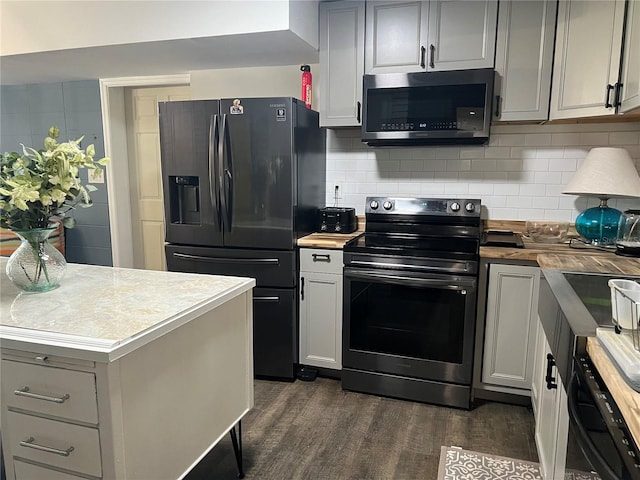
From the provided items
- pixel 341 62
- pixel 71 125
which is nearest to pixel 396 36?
pixel 341 62

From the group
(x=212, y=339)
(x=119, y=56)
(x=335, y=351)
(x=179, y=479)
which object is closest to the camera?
(x=179, y=479)

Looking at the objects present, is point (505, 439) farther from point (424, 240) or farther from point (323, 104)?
point (323, 104)

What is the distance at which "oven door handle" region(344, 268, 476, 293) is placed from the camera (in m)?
2.43

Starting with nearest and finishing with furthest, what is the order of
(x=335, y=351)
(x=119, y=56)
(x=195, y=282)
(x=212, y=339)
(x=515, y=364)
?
(x=212, y=339), (x=195, y=282), (x=515, y=364), (x=335, y=351), (x=119, y=56)

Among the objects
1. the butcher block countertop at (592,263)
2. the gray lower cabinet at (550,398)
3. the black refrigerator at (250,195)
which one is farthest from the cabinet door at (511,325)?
the black refrigerator at (250,195)

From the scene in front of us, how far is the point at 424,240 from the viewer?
9.49 feet

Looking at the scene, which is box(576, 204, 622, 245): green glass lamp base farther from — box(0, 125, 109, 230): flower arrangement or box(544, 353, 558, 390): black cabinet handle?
box(0, 125, 109, 230): flower arrangement

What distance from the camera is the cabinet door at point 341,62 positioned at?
281 centimetres

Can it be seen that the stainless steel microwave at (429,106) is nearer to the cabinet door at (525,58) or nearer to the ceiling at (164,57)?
the cabinet door at (525,58)

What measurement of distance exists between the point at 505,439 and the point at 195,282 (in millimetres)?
1706

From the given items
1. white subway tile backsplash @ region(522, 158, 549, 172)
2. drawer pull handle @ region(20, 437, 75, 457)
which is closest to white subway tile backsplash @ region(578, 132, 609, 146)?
white subway tile backsplash @ region(522, 158, 549, 172)

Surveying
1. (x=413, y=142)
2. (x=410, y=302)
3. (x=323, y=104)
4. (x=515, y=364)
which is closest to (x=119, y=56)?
(x=323, y=104)

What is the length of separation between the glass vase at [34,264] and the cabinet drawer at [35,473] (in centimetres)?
57

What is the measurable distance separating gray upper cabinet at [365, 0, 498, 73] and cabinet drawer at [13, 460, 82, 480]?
251cm
